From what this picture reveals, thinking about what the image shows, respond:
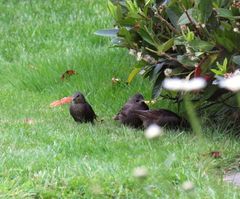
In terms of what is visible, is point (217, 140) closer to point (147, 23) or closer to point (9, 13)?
point (147, 23)

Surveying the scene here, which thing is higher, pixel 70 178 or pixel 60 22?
pixel 70 178

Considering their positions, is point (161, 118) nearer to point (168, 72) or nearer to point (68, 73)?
point (168, 72)

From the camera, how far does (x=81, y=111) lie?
6.03 meters

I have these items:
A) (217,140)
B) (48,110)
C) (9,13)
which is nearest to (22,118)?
(48,110)

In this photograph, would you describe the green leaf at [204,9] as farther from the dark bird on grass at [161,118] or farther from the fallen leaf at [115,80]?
the fallen leaf at [115,80]

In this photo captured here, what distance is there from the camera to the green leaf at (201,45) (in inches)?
193

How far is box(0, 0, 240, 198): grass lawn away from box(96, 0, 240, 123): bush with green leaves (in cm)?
45

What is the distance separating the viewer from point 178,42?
507 cm

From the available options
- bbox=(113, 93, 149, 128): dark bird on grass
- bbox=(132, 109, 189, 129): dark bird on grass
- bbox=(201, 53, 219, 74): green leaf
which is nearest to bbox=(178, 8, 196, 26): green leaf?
bbox=(201, 53, 219, 74): green leaf

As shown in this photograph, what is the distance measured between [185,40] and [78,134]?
1087 millimetres

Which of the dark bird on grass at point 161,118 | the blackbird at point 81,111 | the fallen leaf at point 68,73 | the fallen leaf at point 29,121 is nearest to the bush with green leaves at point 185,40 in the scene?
the dark bird on grass at point 161,118

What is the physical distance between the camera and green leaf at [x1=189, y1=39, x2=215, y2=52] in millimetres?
4898

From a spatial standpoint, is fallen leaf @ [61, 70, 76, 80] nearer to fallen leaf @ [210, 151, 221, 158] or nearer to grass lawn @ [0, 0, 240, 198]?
grass lawn @ [0, 0, 240, 198]

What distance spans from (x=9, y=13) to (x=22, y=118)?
17.8ft
